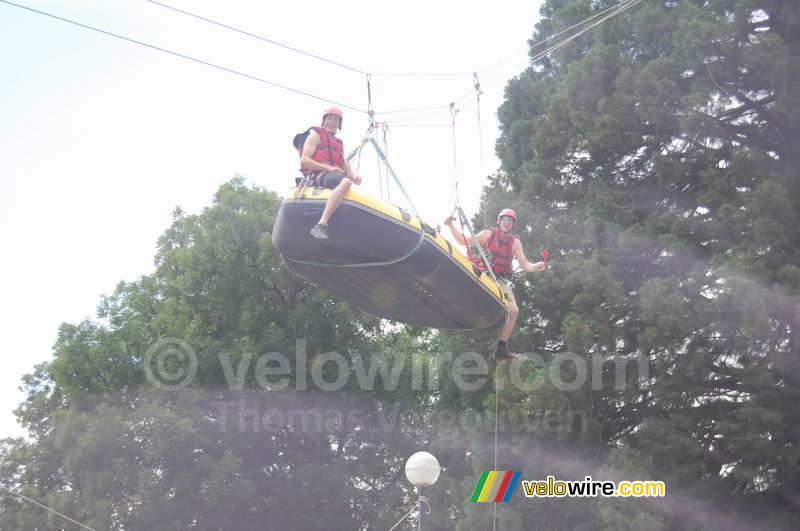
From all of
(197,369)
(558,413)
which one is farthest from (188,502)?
(558,413)

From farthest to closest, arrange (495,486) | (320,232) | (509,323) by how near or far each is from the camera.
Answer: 1. (495,486)
2. (509,323)
3. (320,232)

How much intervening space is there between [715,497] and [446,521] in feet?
18.5

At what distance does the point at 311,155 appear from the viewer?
27.0 feet

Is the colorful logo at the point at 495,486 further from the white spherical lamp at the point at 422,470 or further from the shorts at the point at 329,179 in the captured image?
the shorts at the point at 329,179

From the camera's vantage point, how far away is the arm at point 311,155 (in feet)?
26.5

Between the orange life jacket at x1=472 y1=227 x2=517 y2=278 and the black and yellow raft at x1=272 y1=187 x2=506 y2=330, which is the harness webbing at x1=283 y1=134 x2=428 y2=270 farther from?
the orange life jacket at x1=472 y1=227 x2=517 y2=278

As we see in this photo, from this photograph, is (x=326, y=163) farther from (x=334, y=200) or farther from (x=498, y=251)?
(x=498, y=251)

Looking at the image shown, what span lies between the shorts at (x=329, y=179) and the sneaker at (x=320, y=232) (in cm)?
40

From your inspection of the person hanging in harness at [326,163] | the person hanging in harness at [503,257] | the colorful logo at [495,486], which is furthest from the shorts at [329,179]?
the colorful logo at [495,486]

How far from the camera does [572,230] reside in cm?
1666

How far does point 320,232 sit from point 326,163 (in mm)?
829

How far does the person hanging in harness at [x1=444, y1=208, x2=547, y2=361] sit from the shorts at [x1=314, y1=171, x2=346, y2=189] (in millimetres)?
1974

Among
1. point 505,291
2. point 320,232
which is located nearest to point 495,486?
point 505,291

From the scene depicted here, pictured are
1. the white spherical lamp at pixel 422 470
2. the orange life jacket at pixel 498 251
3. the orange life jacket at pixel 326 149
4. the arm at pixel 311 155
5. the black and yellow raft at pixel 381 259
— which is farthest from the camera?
the orange life jacket at pixel 498 251
